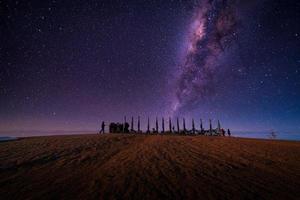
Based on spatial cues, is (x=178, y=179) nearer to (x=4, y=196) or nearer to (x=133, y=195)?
(x=133, y=195)

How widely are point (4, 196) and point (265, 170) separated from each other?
490 inches

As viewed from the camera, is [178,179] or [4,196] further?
[178,179]

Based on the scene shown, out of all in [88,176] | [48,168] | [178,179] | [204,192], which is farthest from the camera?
[48,168]

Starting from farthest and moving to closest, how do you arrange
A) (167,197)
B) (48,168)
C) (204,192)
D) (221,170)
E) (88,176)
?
(48,168) < (221,170) < (88,176) < (204,192) < (167,197)

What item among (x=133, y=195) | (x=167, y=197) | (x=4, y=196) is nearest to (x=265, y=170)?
(x=167, y=197)

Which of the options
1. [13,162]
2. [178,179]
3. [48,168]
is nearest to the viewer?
[178,179]

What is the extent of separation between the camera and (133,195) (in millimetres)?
6516

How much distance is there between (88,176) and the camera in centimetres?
891

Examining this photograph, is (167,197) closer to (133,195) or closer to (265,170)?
(133,195)

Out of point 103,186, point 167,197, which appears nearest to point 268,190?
point 167,197

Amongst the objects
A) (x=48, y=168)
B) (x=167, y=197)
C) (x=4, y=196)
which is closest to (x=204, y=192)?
(x=167, y=197)

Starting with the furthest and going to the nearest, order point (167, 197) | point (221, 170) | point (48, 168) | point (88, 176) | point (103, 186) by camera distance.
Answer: point (48, 168) → point (221, 170) → point (88, 176) → point (103, 186) → point (167, 197)

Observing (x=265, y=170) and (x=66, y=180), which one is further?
(x=265, y=170)

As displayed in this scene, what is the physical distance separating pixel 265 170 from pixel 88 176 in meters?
9.68
